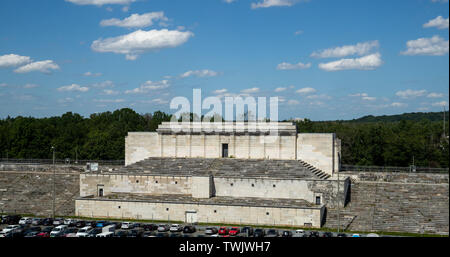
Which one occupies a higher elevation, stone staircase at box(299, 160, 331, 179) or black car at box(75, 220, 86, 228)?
stone staircase at box(299, 160, 331, 179)

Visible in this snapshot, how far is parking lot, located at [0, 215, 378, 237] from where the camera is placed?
136ft

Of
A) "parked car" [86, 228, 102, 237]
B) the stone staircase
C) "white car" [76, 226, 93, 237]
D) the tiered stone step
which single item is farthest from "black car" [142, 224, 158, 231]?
the stone staircase

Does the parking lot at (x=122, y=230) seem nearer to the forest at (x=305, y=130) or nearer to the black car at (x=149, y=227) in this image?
the black car at (x=149, y=227)

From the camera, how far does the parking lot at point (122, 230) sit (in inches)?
1629

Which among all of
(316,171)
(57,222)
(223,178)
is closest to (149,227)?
(57,222)

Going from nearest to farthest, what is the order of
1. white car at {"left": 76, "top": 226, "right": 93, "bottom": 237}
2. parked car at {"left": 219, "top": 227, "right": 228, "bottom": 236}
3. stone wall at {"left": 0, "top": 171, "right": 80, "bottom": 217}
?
white car at {"left": 76, "top": 226, "right": 93, "bottom": 237}
parked car at {"left": 219, "top": 227, "right": 228, "bottom": 236}
stone wall at {"left": 0, "top": 171, "right": 80, "bottom": 217}

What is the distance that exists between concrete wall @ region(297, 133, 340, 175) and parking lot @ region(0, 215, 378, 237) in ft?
55.7

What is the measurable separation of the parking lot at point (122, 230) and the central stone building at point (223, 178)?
256cm

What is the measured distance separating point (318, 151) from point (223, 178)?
47.3 feet

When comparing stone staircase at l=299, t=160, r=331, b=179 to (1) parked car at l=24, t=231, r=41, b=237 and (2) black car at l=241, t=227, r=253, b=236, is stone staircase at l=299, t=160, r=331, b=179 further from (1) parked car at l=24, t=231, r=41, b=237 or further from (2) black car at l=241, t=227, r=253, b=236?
(1) parked car at l=24, t=231, r=41, b=237

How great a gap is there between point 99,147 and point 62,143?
10163 millimetres

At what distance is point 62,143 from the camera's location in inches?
3595
